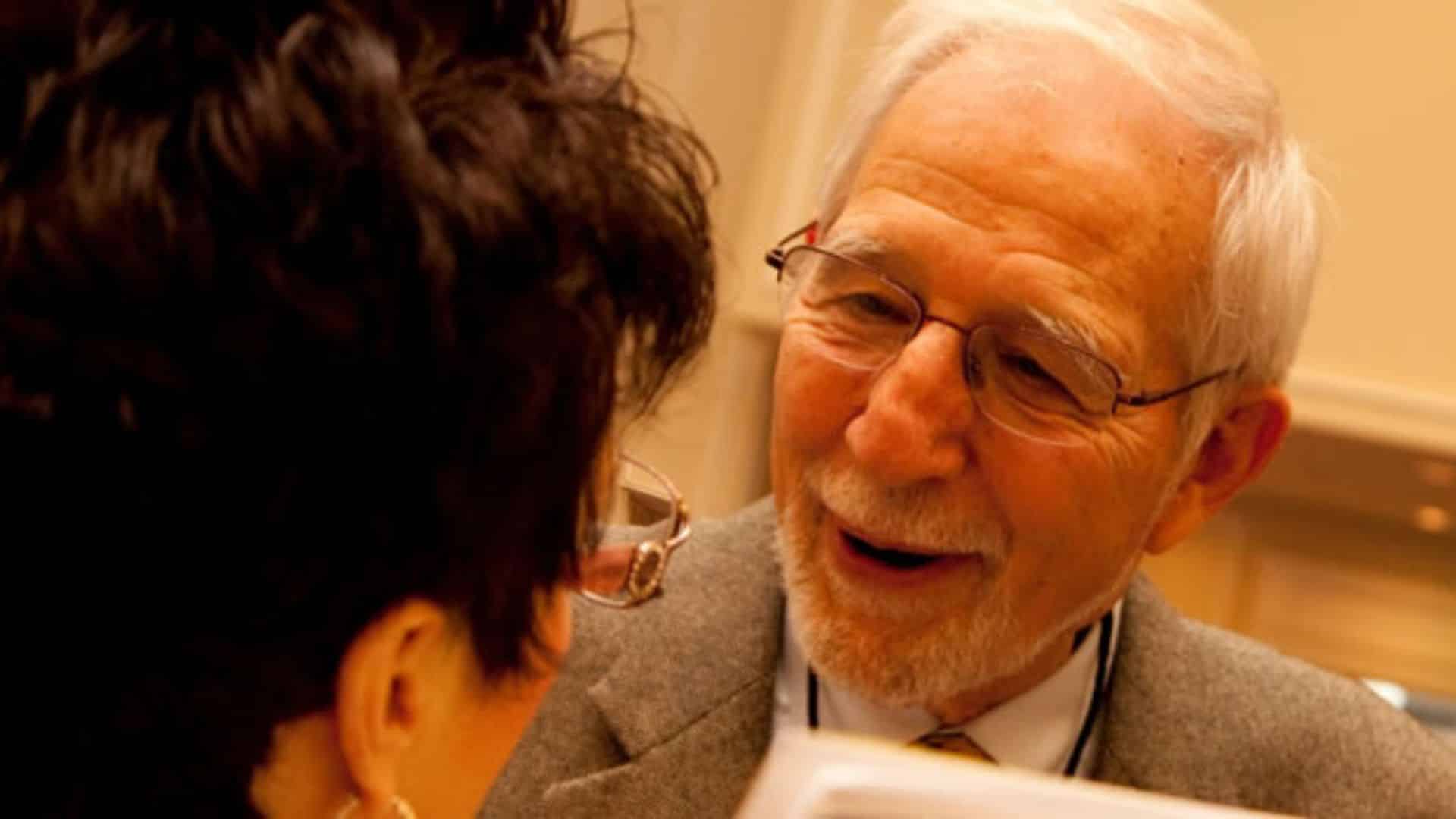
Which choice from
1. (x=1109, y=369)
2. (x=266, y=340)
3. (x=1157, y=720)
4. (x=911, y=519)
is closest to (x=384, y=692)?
(x=266, y=340)

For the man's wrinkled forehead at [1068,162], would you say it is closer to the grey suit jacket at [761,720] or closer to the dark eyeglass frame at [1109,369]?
the dark eyeglass frame at [1109,369]

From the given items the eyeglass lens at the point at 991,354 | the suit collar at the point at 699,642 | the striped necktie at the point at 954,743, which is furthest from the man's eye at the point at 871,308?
the striped necktie at the point at 954,743

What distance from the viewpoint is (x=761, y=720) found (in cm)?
132

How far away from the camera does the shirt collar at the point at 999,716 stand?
1.32 meters

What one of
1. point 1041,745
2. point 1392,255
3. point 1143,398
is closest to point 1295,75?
point 1392,255

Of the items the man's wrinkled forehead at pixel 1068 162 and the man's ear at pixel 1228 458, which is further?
the man's ear at pixel 1228 458

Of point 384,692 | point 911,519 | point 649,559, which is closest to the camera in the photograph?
point 384,692

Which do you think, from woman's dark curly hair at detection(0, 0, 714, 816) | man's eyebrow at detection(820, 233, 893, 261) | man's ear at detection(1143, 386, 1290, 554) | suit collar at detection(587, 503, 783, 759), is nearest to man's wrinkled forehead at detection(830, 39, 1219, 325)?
man's eyebrow at detection(820, 233, 893, 261)

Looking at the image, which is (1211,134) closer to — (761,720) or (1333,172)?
(761,720)

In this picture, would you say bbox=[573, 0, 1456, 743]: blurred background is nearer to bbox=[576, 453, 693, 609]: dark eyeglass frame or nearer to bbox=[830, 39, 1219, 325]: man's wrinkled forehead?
bbox=[830, 39, 1219, 325]: man's wrinkled forehead

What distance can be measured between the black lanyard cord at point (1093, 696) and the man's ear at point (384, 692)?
0.67m

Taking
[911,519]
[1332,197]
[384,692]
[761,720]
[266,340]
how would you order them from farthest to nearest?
[1332,197] → [761,720] → [911,519] → [384,692] → [266,340]

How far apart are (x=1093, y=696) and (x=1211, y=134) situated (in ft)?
1.53

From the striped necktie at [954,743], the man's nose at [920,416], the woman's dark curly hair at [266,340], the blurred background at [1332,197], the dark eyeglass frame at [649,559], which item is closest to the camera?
the woman's dark curly hair at [266,340]
